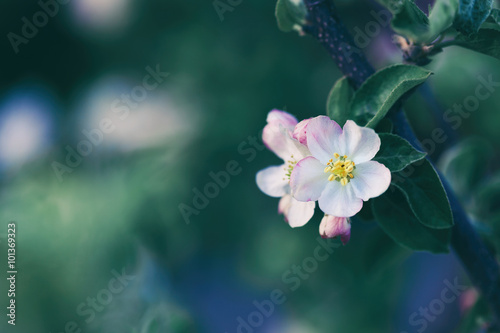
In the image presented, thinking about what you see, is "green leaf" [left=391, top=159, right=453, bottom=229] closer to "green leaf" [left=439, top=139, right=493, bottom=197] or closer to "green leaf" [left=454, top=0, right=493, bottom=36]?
"green leaf" [left=454, top=0, right=493, bottom=36]

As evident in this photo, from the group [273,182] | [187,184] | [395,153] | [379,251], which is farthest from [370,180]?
[187,184]

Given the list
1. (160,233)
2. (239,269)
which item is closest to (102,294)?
(160,233)

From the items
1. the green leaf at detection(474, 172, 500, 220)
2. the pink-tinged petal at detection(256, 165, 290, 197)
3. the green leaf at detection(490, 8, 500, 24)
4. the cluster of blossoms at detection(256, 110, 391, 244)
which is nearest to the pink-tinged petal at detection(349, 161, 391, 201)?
the cluster of blossoms at detection(256, 110, 391, 244)

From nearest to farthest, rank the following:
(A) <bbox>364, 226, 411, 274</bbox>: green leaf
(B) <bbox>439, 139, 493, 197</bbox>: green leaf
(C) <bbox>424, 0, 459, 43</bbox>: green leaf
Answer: (C) <bbox>424, 0, 459, 43</bbox>: green leaf < (A) <bbox>364, 226, 411, 274</bbox>: green leaf < (B) <bbox>439, 139, 493, 197</bbox>: green leaf

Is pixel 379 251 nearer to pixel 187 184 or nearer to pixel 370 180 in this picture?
pixel 370 180

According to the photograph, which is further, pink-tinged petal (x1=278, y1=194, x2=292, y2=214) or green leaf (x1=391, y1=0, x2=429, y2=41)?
pink-tinged petal (x1=278, y1=194, x2=292, y2=214)
